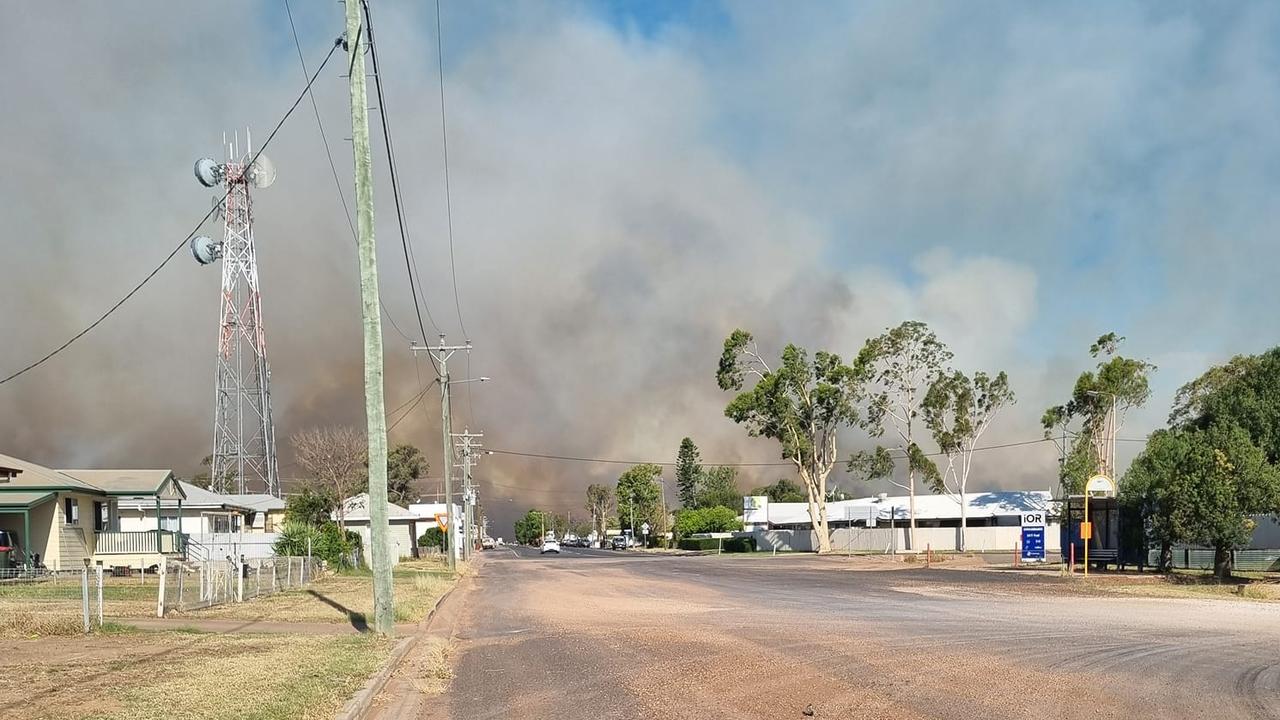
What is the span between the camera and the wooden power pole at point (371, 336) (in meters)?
18.1

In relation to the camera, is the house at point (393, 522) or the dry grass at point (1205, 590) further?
the house at point (393, 522)

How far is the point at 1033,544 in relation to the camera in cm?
4931

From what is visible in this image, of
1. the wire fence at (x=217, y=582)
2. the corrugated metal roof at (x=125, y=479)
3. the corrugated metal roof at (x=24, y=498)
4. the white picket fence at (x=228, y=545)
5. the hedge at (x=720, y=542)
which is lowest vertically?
the hedge at (x=720, y=542)

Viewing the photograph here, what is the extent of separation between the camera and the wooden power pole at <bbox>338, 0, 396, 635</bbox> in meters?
18.1

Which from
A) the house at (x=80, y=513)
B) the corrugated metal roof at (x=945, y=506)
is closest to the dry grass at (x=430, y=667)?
the house at (x=80, y=513)

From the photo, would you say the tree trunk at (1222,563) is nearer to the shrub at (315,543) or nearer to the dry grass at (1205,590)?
the dry grass at (1205,590)

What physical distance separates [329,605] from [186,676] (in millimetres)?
12626

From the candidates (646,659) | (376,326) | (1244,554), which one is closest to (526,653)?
(646,659)

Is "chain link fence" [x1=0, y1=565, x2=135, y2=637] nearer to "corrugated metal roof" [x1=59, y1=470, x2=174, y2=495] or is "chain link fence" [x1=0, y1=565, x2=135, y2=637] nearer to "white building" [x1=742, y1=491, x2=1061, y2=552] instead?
"corrugated metal roof" [x1=59, y1=470, x2=174, y2=495]

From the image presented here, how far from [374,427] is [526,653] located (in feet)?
14.5

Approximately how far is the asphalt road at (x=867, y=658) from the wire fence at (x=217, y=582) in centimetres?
517

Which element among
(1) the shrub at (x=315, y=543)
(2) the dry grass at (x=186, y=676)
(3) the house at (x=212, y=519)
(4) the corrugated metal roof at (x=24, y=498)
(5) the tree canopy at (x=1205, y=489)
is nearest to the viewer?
(2) the dry grass at (x=186, y=676)

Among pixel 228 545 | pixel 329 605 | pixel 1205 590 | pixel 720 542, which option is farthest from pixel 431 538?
pixel 1205 590

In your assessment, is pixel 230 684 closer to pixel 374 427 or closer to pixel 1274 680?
pixel 374 427
